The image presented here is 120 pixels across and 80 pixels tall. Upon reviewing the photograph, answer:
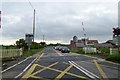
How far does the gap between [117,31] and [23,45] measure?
2843 cm

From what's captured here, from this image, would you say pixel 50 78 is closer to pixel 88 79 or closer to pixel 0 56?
pixel 88 79

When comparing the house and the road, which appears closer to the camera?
the road

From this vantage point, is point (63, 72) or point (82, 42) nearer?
point (63, 72)

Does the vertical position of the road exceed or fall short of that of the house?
it falls short

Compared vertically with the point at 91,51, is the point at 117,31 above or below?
above

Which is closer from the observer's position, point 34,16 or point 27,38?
point 27,38

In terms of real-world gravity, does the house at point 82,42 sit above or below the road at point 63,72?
above

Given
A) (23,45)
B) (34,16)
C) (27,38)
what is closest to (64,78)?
(27,38)

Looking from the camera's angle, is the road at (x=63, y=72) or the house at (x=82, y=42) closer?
the road at (x=63, y=72)

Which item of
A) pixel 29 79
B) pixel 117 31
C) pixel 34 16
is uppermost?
pixel 34 16

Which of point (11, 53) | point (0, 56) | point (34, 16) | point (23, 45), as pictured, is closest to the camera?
point (0, 56)

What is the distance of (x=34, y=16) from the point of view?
7312 cm

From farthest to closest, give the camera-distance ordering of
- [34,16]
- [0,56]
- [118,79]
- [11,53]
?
[34,16] < [11,53] < [0,56] < [118,79]

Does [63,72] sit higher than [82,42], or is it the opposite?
[82,42]
